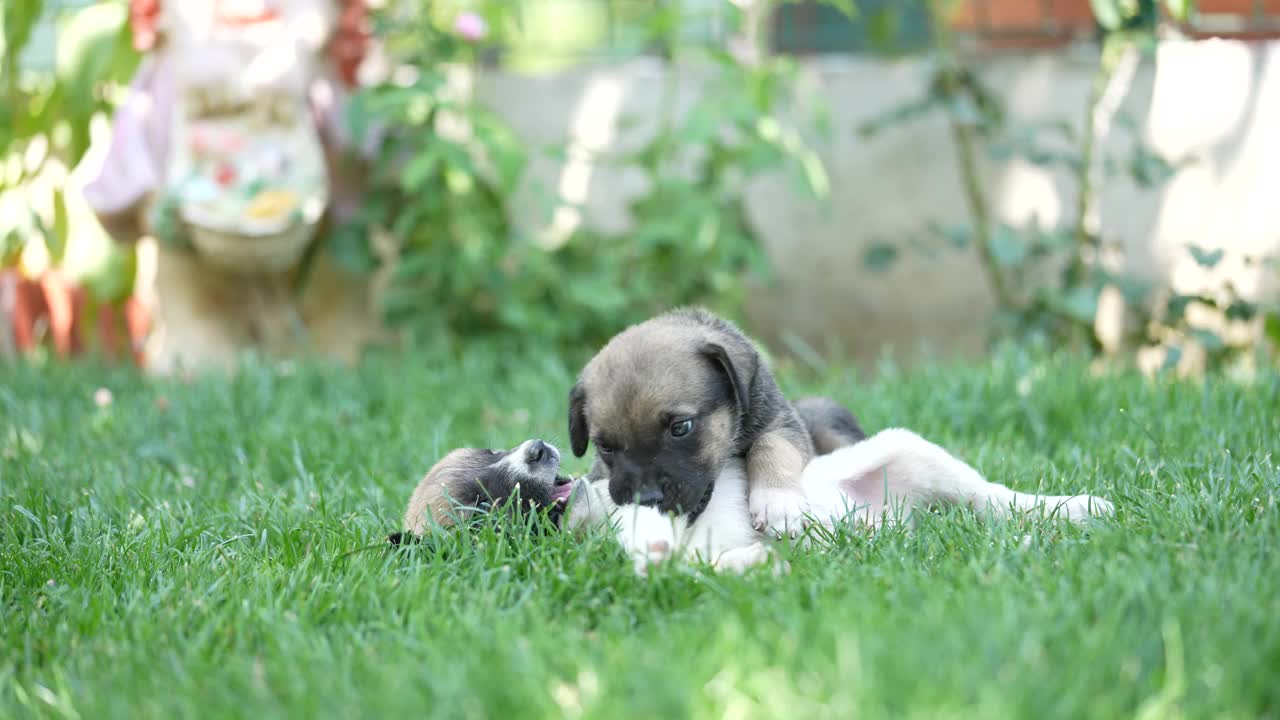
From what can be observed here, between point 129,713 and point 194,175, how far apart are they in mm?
4460

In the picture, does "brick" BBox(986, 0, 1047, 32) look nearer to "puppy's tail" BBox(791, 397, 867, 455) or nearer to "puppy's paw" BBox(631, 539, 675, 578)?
"puppy's tail" BBox(791, 397, 867, 455)

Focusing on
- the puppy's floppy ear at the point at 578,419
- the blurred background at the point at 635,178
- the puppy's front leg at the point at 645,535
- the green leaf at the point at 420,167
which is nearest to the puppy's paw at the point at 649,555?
the puppy's front leg at the point at 645,535

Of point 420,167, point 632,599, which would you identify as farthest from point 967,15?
point 632,599

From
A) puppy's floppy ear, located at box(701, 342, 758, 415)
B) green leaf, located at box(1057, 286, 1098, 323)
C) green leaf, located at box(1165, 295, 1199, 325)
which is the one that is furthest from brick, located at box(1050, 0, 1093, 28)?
puppy's floppy ear, located at box(701, 342, 758, 415)

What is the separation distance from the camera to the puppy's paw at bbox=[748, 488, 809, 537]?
324 centimetres

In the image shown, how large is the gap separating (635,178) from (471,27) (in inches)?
62.0

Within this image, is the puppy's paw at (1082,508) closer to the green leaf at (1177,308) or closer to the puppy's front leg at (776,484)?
the puppy's front leg at (776,484)

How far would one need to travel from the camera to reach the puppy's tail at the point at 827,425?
4.05 meters

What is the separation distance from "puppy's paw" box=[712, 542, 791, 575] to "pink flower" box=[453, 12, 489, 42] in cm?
407

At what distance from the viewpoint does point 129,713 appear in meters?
2.32

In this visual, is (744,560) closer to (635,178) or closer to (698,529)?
(698,529)

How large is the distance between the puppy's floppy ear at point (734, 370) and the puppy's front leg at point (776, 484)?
13 cm

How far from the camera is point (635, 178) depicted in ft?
25.0

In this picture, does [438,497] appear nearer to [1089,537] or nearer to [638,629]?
[638,629]
